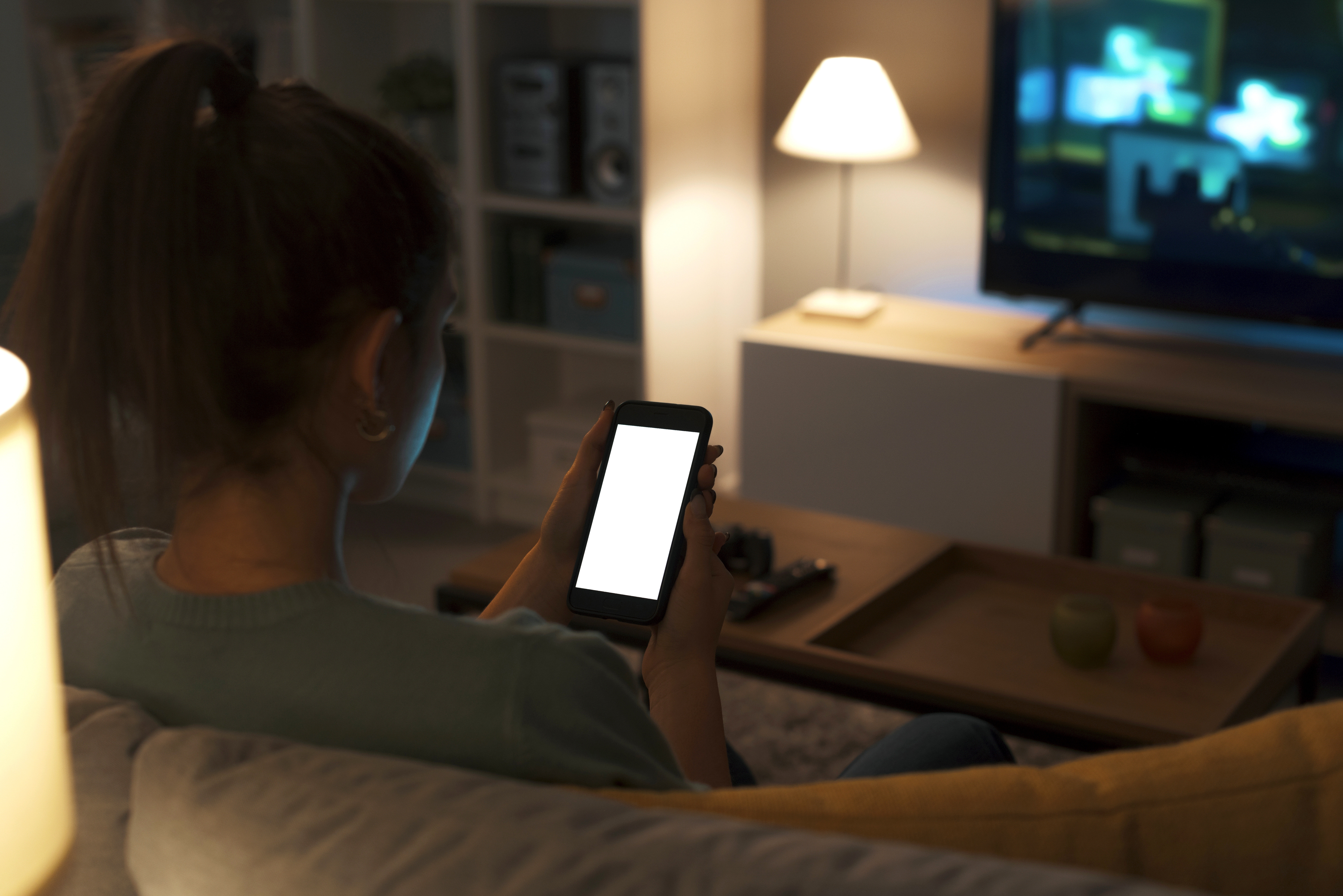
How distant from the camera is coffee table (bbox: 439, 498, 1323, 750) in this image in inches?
63.6

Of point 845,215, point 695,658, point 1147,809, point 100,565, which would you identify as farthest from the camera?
point 845,215

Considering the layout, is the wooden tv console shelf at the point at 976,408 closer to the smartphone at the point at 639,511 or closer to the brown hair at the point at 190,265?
the smartphone at the point at 639,511

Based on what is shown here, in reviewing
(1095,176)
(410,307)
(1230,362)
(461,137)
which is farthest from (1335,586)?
(410,307)

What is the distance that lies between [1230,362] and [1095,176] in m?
0.48

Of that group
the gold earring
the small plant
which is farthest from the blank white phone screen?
the small plant

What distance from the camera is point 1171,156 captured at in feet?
9.39

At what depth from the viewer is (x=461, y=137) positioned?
334 cm

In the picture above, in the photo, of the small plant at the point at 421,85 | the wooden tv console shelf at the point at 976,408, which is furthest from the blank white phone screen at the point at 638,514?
the small plant at the point at 421,85

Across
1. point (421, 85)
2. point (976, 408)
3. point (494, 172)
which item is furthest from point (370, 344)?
point (421, 85)

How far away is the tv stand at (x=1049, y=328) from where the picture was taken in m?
2.99

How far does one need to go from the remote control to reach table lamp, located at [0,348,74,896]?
1232 millimetres

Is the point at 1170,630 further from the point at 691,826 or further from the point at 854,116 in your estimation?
the point at 854,116

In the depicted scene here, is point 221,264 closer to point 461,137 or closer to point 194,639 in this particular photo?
point 194,639

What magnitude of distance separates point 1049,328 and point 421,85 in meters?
Result: 1.63
